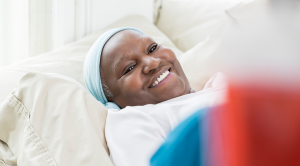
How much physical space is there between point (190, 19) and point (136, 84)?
1022mm

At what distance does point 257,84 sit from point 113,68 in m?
0.84

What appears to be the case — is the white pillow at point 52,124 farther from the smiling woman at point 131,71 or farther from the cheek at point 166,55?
the cheek at point 166,55

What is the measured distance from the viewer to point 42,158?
0.71 metres

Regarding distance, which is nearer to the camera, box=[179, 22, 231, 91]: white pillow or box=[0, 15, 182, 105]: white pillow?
box=[0, 15, 182, 105]: white pillow

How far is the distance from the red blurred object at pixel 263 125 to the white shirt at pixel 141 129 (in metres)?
0.32

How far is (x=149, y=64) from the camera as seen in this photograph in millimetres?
1064

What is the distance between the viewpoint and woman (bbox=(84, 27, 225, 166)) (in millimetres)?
835

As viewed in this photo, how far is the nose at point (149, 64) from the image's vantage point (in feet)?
3.48

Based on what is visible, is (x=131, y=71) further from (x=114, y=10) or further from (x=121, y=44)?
(x=114, y=10)

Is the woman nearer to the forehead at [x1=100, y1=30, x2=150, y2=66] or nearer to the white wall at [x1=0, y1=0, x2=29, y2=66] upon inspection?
the forehead at [x1=100, y1=30, x2=150, y2=66]

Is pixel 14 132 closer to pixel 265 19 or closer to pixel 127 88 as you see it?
pixel 127 88

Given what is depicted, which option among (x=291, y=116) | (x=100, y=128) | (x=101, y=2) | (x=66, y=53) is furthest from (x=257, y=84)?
(x=101, y=2)

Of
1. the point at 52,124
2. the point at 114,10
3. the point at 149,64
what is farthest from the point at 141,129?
the point at 114,10

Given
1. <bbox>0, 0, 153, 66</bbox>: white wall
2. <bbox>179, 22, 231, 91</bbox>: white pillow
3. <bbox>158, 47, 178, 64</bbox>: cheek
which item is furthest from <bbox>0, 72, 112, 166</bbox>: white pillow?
<bbox>0, 0, 153, 66</bbox>: white wall
